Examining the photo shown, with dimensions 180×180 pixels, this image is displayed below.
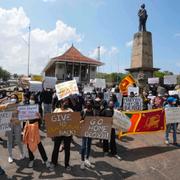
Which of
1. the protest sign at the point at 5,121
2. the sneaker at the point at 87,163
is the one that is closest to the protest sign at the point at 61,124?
the sneaker at the point at 87,163

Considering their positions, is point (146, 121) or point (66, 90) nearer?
point (146, 121)

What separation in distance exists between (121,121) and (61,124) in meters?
2.28

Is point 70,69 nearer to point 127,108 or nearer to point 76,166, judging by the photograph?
point 127,108

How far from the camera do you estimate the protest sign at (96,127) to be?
Answer: 7.81m

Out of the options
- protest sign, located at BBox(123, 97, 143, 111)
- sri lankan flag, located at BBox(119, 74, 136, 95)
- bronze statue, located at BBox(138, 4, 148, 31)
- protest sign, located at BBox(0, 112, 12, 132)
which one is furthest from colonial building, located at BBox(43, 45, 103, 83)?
protest sign, located at BBox(0, 112, 12, 132)

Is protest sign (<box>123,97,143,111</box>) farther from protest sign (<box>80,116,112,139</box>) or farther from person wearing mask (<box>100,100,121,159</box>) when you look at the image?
protest sign (<box>80,116,112,139</box>)

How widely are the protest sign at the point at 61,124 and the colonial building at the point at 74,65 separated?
42.3 metres

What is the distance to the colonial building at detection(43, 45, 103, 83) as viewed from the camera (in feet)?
166

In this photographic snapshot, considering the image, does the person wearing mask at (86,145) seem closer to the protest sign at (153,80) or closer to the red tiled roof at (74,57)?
the protest sign at (153,80)

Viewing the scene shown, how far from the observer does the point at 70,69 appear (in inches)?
2076

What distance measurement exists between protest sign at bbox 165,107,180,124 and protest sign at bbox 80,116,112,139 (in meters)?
2.91

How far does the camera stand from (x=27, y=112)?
8.23 m

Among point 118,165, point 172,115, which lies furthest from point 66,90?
point 172,115

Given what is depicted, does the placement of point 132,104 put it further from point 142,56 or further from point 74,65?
point 74,65
